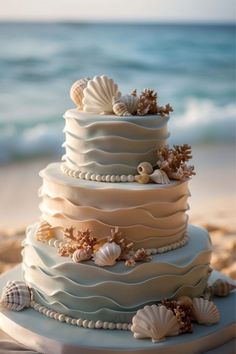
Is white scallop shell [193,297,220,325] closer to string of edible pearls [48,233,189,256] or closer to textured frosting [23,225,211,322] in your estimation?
textured frosting [23,225,211,322]

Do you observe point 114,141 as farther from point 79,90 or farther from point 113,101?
point 79,90

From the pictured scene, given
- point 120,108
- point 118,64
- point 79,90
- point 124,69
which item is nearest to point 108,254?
point 120,108

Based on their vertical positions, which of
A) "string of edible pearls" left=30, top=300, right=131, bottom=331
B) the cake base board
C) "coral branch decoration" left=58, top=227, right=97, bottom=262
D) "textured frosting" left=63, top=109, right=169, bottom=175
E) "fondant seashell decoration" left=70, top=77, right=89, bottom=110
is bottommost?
the cake base board

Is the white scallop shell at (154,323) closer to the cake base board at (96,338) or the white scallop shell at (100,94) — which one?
the cake base board at (96,338)

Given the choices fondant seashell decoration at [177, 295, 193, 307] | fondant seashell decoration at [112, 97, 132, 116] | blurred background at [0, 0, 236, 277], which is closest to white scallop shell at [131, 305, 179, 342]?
fondant seashell decoration at [177, 295, 193, 307]

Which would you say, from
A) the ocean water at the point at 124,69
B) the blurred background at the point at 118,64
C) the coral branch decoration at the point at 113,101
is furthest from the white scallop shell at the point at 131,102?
the ocean water at the point at 124,69
